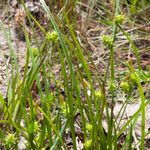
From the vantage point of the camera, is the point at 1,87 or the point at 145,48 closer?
the point at 1,87

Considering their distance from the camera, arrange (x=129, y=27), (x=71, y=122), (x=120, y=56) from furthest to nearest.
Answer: (x=129, y=27), (x=120, y=56), (x=71, y=122)

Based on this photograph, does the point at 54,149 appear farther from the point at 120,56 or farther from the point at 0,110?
the point at 120,56

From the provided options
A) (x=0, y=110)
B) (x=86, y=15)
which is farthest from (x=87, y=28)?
(x=0, y=110)

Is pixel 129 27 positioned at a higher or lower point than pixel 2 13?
lower

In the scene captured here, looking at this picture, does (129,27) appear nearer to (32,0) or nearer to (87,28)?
(87,28)

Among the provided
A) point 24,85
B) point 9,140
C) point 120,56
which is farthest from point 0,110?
point 120,56

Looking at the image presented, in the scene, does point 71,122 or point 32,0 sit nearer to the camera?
point 71,122

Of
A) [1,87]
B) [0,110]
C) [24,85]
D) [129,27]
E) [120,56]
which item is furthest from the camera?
[129,27]

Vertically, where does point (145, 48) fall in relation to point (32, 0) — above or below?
below

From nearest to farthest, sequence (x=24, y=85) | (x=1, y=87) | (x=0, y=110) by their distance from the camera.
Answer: (x=24, y=85)
(x=0, y=110)
(x=1, y=87)
